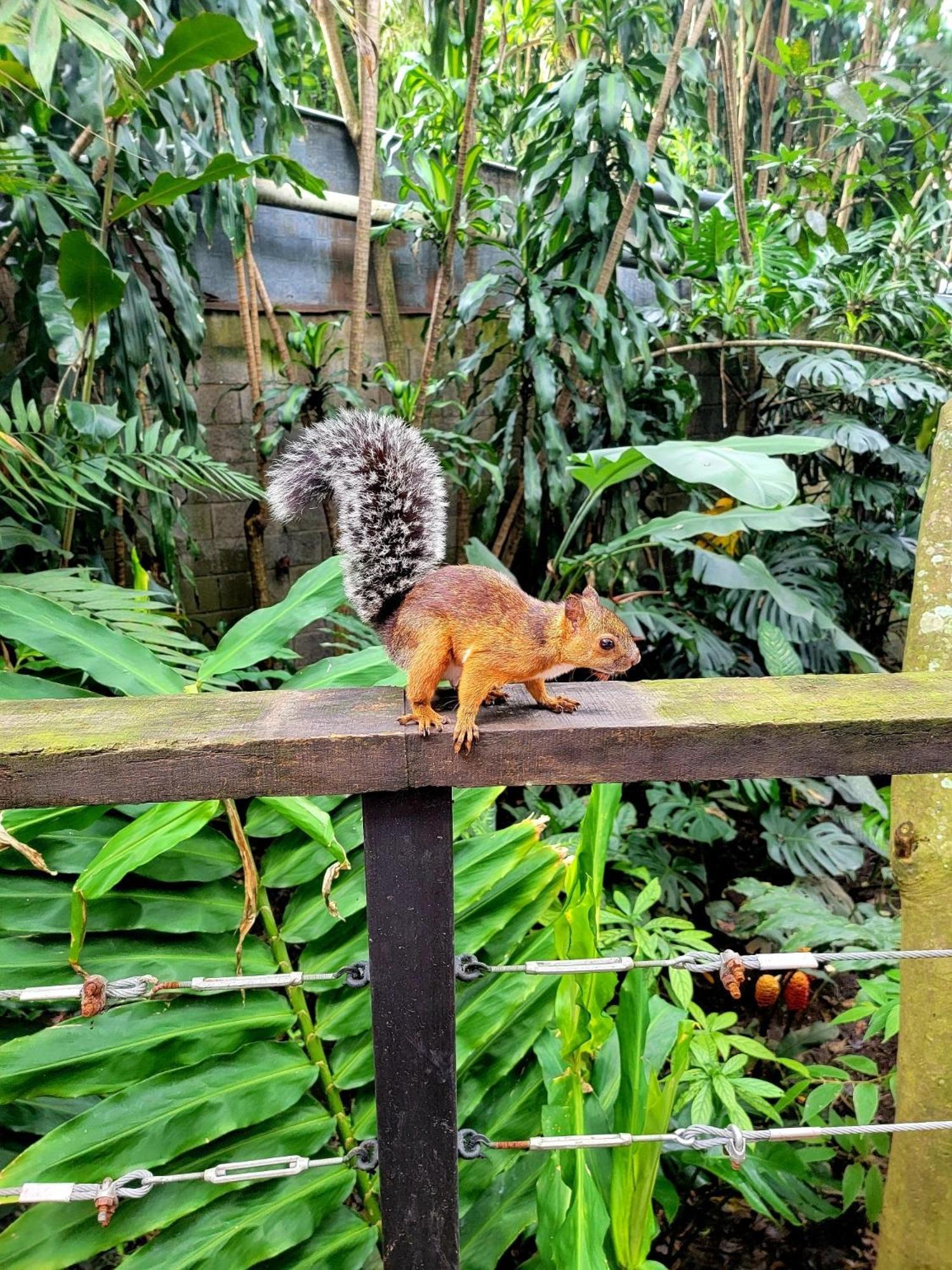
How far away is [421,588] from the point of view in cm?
94

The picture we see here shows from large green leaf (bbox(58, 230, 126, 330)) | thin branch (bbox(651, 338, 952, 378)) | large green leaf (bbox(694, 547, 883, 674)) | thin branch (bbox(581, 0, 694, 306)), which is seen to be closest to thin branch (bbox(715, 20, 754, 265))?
thin branch (bbox(651, 338, 952, 378))

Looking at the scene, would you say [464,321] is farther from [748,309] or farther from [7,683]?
[7,683]

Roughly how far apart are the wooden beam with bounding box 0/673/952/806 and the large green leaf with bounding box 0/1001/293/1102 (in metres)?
0.38

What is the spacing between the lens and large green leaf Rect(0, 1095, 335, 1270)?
2.68 feet

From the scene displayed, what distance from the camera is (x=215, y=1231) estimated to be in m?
0.89

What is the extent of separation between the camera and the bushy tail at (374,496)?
95 centimetres

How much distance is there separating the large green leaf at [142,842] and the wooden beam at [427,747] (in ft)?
0.68

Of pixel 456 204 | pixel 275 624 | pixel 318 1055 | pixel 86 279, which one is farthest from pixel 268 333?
pixel 318 1055

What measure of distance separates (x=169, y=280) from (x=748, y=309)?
88.4 inches

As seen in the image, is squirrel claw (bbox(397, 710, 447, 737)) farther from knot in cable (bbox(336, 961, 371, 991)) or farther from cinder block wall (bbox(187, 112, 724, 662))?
cinder block wall (bbox(187, 112, 724, 662))

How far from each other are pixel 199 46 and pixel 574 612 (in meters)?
1.57

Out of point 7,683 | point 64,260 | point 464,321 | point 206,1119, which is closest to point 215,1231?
point 206,1119

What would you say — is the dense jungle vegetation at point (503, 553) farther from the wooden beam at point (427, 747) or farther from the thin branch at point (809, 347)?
the wooden beam at point (427, 747)

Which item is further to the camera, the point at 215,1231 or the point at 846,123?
the point at 846,123
